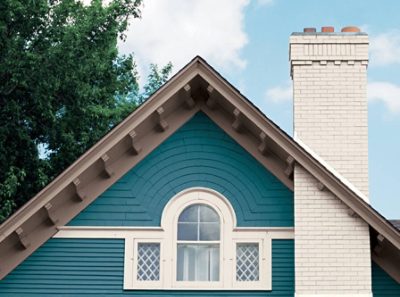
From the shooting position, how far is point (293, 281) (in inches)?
627

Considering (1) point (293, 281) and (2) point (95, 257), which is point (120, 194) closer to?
(2) point (95, 257)

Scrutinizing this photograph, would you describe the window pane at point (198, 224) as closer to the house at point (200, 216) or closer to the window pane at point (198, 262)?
the house at point (200, 216)

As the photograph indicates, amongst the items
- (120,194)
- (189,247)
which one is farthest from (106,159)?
(189,247)

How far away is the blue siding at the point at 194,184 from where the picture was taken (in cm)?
1639

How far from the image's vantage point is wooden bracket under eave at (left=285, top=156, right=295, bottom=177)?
1587cm

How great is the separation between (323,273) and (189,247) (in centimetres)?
243

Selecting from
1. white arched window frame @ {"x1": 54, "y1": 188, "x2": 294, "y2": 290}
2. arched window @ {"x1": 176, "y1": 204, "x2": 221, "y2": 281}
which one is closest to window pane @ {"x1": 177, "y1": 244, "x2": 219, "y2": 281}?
arched window @ {"x1": 176, "y1": 204, "x2": 221, "y2": 281}

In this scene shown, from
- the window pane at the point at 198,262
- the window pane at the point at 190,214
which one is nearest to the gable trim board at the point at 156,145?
the window pane at the point at 190,214

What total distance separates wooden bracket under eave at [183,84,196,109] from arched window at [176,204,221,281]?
1.85 meters

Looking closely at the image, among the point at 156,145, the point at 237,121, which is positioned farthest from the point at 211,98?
the point at 156,145

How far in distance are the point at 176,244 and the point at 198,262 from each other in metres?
0.50

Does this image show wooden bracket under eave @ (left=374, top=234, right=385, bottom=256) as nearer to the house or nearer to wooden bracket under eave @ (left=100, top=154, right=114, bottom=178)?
the house

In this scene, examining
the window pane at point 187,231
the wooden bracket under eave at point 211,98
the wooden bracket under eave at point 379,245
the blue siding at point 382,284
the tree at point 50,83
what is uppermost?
the tree at point 50,83

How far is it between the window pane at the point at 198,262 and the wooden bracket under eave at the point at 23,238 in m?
2.64
